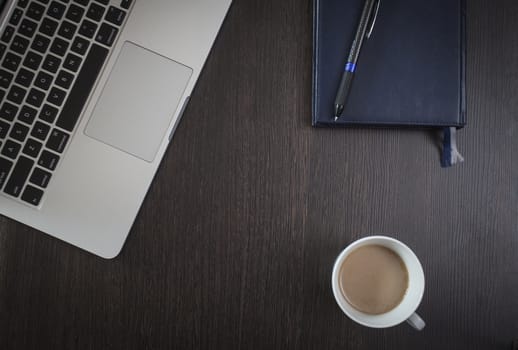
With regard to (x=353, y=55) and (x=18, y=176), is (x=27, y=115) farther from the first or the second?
(x=353, y=55)

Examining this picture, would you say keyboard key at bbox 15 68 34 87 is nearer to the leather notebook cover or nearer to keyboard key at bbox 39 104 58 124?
keyboard key at bbox 39 104 58 124

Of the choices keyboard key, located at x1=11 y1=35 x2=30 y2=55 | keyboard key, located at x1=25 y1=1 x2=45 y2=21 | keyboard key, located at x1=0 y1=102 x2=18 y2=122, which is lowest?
keyboard key, located at x1=0 y1=102 x2=18 y2=122

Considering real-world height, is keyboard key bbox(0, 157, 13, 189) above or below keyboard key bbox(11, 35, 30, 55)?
below

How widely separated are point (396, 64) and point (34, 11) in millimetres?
489

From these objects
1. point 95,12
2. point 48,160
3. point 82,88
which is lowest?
point 48,160

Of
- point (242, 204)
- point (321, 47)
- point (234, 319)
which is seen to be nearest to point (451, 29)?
point (321, 47)

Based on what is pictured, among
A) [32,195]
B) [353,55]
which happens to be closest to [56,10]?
[32,195]

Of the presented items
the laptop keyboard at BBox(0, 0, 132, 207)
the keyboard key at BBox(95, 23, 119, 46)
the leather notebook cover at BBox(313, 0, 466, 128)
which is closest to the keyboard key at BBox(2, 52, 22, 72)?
the laptop keyboard at BBox(0, 0, 132, 207)

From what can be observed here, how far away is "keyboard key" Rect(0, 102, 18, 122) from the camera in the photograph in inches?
25.3

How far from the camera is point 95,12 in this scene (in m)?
0.66

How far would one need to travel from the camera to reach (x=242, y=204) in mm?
681

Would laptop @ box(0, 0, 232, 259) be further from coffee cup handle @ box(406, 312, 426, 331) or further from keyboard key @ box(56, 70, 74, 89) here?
coffee cup handle @ box(406, 312, 426, 331)

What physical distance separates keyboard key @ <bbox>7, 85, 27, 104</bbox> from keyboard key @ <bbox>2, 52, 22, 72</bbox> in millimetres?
25

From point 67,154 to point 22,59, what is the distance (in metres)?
0.14
